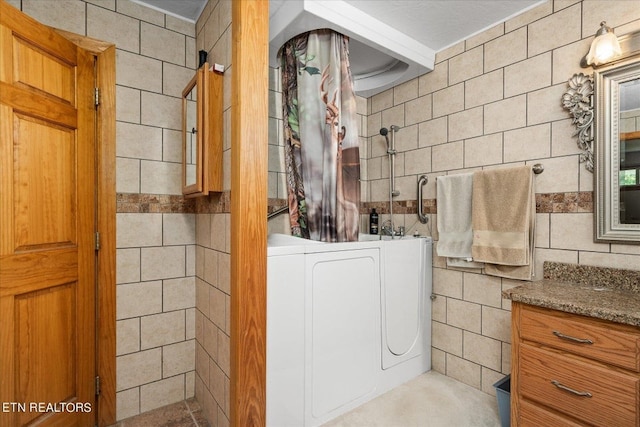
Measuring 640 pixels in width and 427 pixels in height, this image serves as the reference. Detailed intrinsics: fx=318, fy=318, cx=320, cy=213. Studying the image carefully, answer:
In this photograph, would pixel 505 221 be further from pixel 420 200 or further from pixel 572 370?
pixel 572 370

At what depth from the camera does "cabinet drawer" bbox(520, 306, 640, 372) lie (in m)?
1.12

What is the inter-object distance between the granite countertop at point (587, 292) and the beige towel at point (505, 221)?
15 cm

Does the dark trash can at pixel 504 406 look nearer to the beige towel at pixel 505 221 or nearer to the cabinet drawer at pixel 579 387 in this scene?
the cabinet drawer at pixel 579 387

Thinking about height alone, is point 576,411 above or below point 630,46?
below

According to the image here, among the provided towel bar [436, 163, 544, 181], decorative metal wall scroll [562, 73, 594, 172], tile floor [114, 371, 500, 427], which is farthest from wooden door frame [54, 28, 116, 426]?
decorative metal wall scroll [562, 73, 594, 172]

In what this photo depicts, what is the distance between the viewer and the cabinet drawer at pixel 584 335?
1119 mm

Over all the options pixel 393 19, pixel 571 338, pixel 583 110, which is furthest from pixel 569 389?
pixel 393 19

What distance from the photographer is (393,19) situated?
6.35ft

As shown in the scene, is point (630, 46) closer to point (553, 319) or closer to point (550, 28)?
point (550, 28)

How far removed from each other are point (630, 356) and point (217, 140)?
1890 mm

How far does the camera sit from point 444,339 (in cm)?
223

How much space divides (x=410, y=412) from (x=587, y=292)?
1.10 meters

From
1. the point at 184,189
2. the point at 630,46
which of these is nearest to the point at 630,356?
the point at 630,46

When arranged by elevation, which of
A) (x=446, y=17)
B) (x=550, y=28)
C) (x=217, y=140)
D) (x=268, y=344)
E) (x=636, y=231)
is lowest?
(x=268, y=344)
